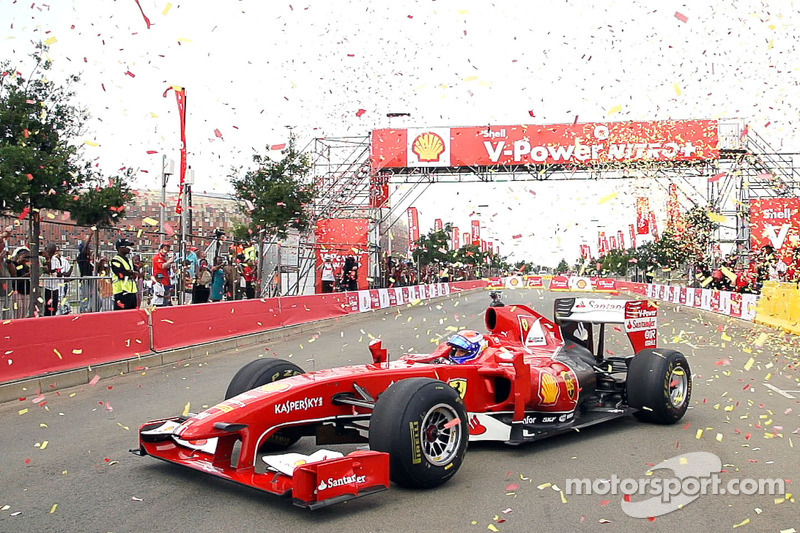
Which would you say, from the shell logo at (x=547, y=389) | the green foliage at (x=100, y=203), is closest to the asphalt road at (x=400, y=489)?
the shell logo at (x=547, y=389)

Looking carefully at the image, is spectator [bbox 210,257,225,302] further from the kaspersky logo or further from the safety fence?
the kaspersky logo

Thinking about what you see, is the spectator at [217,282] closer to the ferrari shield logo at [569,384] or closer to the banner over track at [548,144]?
the ferrari shield logo at [569,384]

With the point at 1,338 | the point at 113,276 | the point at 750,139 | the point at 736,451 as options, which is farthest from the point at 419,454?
the point at 750,139

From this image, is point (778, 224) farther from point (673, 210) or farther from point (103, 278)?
point (103, 278)

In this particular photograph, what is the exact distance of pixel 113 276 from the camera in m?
13.3

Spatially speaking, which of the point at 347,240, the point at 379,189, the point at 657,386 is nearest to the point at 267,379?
→ the point at 657,386

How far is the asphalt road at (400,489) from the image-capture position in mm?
4637

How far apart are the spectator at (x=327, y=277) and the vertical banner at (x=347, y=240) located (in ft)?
1.22

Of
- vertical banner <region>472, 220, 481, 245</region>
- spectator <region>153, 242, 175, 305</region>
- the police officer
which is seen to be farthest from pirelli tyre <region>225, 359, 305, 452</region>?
vertical banner <region>472, 220, 481, 245</region>

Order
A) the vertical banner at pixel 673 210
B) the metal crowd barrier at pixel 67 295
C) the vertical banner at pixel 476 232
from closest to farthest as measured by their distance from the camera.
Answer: the metal crowd barrier at pixel 67 295, the vertical banner at pixel 673 210, the vertical banner at pixel 476 232

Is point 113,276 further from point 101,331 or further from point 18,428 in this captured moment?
point 18,428

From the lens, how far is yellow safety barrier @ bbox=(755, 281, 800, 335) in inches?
751

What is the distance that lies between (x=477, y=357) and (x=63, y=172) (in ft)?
33.5

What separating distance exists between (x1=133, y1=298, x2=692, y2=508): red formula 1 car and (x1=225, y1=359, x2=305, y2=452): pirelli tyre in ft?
0.04
